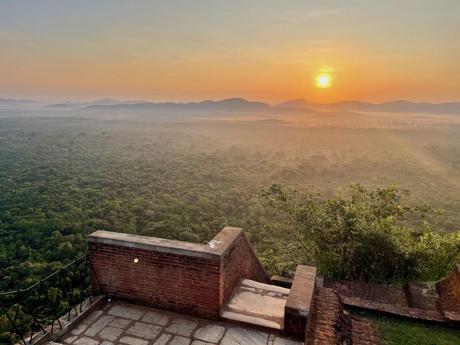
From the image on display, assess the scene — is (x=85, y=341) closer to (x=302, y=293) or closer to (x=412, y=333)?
(x=302, y=293)

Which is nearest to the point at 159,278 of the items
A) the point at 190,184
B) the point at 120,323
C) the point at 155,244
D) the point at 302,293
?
the point at 155,244

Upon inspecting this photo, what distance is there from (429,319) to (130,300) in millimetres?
4963

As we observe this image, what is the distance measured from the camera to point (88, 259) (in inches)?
223

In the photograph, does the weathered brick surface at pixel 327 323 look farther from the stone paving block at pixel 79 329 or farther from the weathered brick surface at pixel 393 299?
the stone paving block at pixel 79 329

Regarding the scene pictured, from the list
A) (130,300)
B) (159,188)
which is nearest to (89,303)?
(130,300)

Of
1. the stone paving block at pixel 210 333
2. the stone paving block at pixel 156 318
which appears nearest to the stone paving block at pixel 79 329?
the stone paving block at pixel 156 318

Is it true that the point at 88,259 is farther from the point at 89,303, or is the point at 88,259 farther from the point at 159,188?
the point at 159,188

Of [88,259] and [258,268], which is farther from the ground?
[88,259]

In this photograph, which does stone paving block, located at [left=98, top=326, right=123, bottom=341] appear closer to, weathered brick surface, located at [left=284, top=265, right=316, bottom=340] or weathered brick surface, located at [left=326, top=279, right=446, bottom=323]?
weathered brick surface, located at [left=284, top=265, right=316, bottom=340]

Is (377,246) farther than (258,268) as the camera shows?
Yes

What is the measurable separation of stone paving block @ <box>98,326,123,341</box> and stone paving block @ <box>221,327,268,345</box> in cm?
143

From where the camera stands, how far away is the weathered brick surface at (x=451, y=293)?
6.43m

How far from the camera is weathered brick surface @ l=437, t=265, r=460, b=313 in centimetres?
643

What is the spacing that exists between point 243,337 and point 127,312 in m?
1.80
